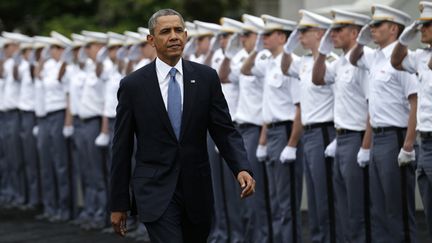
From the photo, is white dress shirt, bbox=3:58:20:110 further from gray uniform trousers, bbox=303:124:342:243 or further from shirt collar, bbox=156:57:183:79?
shirt collar, bbox=156:57:183:79

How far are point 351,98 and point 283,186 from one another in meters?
1.29

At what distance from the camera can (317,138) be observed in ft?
35.6

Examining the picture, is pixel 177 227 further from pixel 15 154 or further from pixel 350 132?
pixel 15 154

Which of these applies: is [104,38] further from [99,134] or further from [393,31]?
[393,31]

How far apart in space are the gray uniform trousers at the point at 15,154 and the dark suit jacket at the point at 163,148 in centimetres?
1004

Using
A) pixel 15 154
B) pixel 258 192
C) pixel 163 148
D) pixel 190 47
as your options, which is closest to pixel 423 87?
pixel 163 148

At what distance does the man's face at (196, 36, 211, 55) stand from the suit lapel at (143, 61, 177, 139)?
5.34m

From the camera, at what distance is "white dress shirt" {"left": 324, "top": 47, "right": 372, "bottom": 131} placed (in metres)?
10.4

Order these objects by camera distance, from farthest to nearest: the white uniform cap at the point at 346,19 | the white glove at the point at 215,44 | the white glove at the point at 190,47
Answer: the white glove at the point at 190,47
the white glove at the point at 215,44
the white uniform cap at the point at 346,19

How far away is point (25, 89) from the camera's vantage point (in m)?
17.0

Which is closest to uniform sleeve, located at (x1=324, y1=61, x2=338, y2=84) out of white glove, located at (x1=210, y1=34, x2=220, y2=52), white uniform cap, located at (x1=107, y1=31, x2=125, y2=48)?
white glove, located at (x1=210, y1=34, x2=220, y2=52)

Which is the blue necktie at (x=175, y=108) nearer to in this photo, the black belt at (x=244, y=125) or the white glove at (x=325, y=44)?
the white glove at (x=325, y=44)

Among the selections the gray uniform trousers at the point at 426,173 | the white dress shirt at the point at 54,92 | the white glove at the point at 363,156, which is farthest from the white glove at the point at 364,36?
the white dress shirt at the point at 54,92

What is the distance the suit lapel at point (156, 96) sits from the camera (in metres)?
7.73
